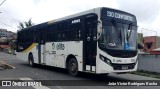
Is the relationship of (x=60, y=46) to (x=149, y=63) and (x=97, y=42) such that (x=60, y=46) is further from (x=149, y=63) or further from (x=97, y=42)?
(x=149, y=63)

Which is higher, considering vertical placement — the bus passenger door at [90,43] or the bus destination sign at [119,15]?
the bus destination sign at [119,15]

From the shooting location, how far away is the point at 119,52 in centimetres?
1231

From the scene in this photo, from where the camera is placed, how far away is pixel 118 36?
40.4 ft

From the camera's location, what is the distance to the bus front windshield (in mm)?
11984

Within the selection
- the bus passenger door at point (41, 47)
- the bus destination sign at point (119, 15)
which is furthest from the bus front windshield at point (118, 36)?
the bus passenger door at point (41, 47)

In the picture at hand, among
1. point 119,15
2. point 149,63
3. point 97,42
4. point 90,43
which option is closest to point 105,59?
point 97,42

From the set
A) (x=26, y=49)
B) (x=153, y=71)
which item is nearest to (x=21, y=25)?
(x=26, y=49)

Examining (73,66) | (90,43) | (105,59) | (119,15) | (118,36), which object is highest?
(119,15)

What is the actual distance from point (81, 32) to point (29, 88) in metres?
4.36

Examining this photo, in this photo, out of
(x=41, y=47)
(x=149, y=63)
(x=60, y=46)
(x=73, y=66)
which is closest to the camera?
(x=73, y=66)

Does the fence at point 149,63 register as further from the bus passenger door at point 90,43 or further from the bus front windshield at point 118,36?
the bus passenger door at point 90,43

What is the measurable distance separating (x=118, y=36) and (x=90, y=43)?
136 cm

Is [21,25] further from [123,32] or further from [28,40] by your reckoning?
[123,32]

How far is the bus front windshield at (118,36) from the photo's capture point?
39.3 feet
